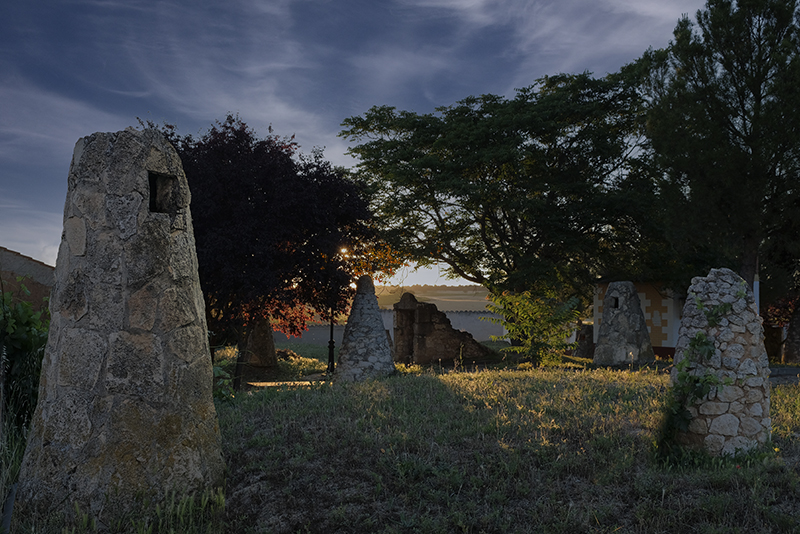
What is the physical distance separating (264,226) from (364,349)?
Answer: 346 cm

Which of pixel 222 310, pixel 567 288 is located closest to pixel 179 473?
pixel 222 310

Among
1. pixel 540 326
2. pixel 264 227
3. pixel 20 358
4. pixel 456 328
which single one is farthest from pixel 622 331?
pixel 456 328

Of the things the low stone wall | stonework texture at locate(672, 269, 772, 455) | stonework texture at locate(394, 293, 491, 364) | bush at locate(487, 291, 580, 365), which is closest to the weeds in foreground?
stonework texture at locate(672, 269, 772, 455)

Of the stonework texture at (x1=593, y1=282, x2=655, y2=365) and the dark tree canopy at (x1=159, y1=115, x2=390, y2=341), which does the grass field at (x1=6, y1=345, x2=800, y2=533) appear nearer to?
the dark tree canopy at (x1=159, y1=115, x2=390, y2=341)

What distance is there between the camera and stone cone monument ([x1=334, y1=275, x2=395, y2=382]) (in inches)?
468

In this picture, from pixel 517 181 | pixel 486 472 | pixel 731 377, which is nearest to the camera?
pixel 486 472

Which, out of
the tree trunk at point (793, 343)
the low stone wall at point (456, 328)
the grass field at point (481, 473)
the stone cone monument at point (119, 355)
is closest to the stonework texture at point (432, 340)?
the tree trunk at point (793, 343)

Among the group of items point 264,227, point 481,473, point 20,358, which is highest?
point 264,227

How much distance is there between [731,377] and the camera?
5.45m

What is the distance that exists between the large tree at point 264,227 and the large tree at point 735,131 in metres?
9.35

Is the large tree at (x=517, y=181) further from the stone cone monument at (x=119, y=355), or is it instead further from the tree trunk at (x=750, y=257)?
the stone cone monument at (x=119, y=355)

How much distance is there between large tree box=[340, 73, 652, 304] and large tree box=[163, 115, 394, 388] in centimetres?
562

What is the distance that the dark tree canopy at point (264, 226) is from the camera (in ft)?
38.7

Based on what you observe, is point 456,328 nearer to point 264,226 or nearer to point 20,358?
point 264,226
